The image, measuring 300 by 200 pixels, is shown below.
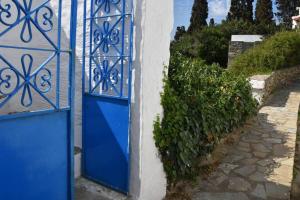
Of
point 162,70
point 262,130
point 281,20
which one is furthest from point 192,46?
point 281,20

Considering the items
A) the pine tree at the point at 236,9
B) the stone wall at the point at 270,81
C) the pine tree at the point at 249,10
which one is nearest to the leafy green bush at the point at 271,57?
the stone wall at the point at 270,81

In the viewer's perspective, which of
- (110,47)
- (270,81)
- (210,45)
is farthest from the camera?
(210,45)

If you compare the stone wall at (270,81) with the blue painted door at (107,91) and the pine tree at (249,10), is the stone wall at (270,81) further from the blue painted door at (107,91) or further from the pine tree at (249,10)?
the pine tree at (249,10)

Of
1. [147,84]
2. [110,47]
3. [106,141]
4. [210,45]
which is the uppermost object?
[210,45]

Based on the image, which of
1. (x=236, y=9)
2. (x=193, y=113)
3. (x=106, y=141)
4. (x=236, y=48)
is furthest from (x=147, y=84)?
(x=236, y=9)

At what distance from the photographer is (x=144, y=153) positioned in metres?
3.29

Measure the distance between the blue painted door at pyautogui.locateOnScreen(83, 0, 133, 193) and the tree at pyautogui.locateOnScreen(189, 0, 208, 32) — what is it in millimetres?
36199

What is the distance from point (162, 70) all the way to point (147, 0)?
2.50ft

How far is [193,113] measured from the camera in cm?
421

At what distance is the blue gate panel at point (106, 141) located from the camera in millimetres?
3328

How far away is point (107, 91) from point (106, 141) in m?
0.56

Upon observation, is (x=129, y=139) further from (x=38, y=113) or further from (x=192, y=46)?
(x=192, y=46)

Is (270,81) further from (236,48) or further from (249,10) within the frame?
(249,10)

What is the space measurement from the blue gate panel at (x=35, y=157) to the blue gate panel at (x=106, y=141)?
0.73 metres
